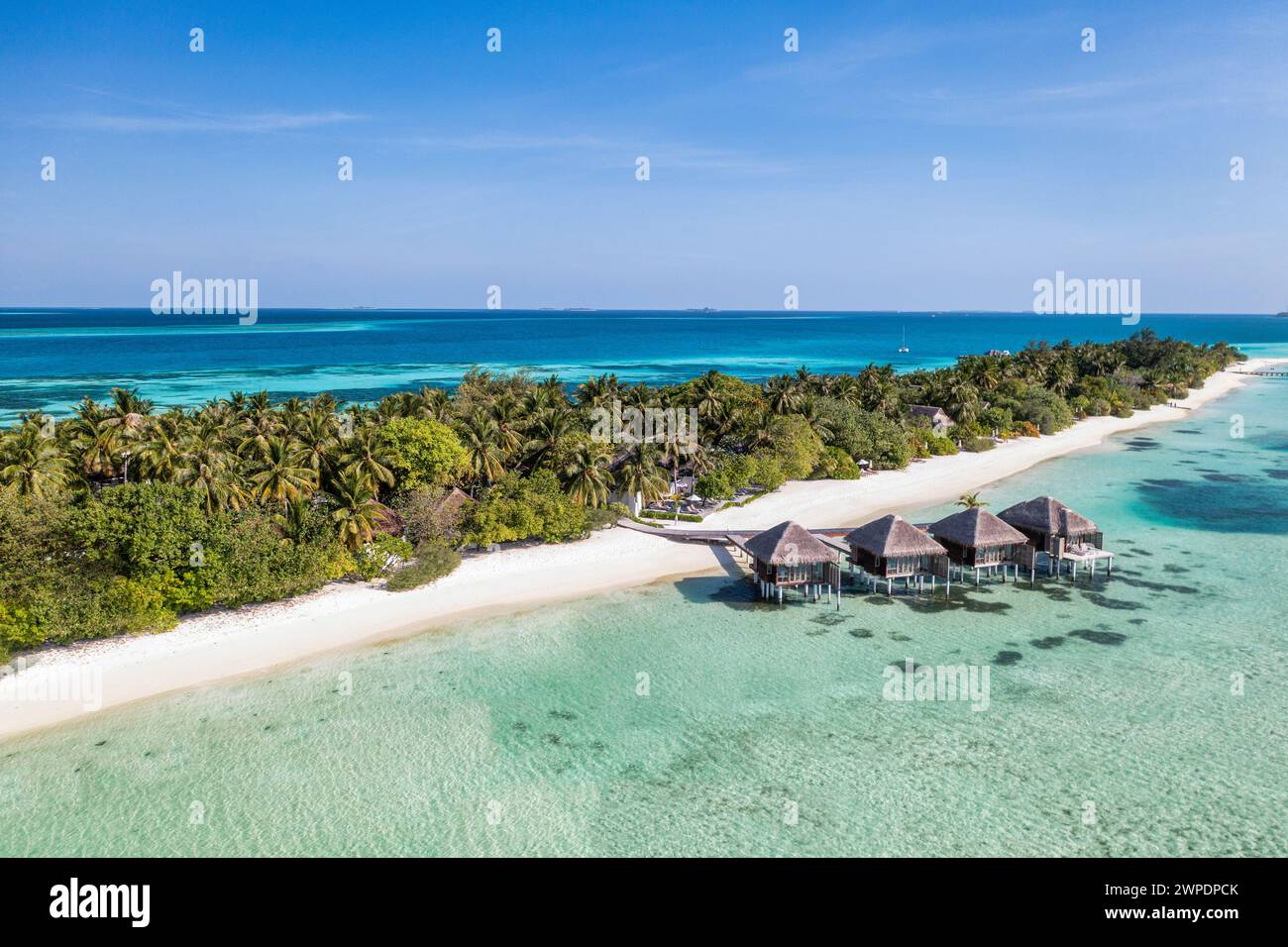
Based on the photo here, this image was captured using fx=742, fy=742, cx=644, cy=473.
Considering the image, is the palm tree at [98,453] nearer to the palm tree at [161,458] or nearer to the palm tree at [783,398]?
the palm tree at [161,458]

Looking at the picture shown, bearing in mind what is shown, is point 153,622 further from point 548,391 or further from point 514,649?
point 548,391

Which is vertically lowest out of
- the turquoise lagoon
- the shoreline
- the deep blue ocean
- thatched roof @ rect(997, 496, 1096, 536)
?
the turquoise lagoon

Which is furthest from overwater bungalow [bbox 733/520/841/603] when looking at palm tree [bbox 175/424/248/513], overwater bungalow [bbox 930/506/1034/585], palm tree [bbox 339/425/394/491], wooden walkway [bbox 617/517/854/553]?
palm tree [bbox 175/424/248/513]

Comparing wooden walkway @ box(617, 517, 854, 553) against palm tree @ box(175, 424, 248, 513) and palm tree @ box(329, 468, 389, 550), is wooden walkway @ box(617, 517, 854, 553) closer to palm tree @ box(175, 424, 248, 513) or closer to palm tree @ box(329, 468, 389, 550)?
palm tree @ box(329, 468, 389, 550)

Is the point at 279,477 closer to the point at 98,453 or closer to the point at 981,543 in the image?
the point at 98,453

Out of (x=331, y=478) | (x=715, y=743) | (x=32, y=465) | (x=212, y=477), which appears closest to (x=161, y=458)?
(x=32, y=465)
